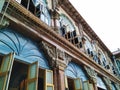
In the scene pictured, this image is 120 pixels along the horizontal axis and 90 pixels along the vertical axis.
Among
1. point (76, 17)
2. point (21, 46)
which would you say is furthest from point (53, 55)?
point (76, 17)

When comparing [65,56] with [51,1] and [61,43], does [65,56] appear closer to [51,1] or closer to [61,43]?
[61,43]

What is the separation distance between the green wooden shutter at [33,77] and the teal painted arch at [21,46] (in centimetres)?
35

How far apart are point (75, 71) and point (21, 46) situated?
323 cm

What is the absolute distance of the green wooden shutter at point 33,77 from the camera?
3703 mm

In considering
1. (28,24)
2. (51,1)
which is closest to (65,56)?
(28,24)

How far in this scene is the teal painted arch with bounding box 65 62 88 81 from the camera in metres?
6.03

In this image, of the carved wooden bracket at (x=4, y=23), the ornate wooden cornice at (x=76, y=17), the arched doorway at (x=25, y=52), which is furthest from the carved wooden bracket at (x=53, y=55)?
the ornate wooden cornice at (x=76, y=17)

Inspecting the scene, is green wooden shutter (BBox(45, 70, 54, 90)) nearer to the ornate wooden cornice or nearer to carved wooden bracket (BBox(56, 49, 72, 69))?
carved wooden bracket (BBox(56, 49, 72, 69))

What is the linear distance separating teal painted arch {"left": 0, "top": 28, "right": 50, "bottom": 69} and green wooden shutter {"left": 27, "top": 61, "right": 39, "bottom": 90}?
0.35 meters

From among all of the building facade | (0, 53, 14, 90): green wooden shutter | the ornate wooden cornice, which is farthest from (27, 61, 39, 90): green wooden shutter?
the ornate wooden cornice

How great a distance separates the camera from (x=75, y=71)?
6.54 meters

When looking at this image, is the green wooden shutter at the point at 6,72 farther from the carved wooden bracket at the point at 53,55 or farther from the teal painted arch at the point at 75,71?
the teal painted arch at the point at 75,71

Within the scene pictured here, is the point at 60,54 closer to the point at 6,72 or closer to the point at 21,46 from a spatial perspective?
the point at 21,46

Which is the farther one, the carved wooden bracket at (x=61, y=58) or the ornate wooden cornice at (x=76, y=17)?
the ornate wooden cornice at (x=76, y=17)
